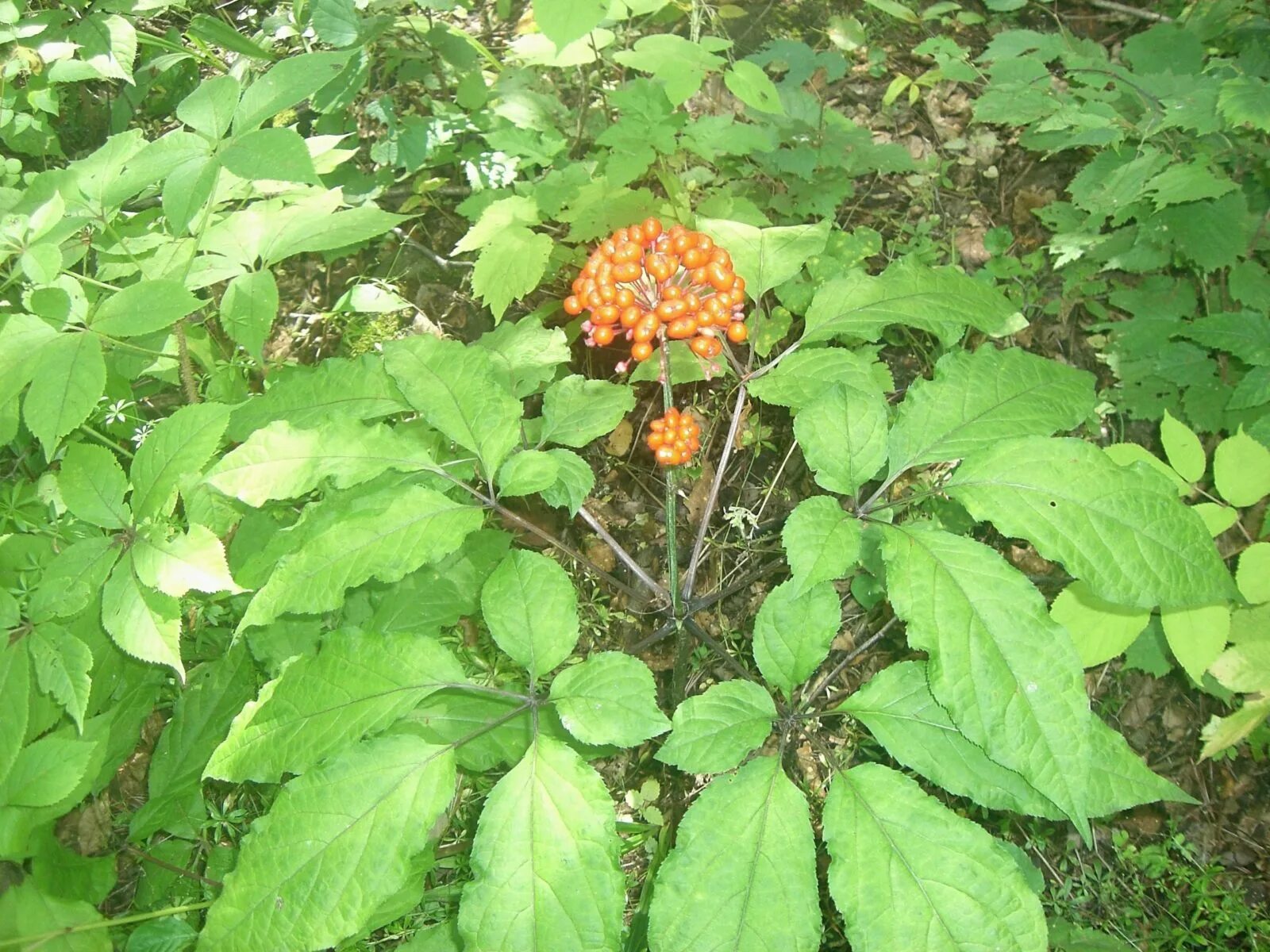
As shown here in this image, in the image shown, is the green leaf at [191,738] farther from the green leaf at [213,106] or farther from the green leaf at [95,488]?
the green leaf at [213,106]

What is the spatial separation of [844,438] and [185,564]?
159 cm

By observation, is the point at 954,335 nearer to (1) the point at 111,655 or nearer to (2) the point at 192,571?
(2) the point at 192,571

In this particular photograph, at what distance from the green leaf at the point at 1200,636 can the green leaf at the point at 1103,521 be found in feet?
2.27

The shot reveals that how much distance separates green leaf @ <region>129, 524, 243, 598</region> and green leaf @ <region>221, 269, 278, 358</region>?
766 millimetres

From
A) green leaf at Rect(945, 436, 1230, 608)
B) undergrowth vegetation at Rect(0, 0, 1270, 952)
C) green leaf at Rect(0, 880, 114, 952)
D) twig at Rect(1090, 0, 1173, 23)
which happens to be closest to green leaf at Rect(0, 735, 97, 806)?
undergrowth vegetation at Rect(0, 0, 1270, 952)

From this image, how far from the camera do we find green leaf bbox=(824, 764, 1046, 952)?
4.94ft

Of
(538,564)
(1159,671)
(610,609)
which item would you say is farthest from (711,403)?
(1159,671)

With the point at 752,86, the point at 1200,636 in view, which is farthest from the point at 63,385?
the point at 1200,636

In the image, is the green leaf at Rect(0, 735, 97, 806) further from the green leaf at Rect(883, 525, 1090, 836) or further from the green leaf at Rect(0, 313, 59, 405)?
the green leaf at Rect(883, 525, 1090, 836)

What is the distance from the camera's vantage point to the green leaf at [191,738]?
2.43m

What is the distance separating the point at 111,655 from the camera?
7.71ft

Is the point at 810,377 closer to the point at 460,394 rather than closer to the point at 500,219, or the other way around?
the point at 460,394

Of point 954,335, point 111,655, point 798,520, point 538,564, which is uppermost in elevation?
point 954,335

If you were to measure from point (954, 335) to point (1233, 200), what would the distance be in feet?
5.88
